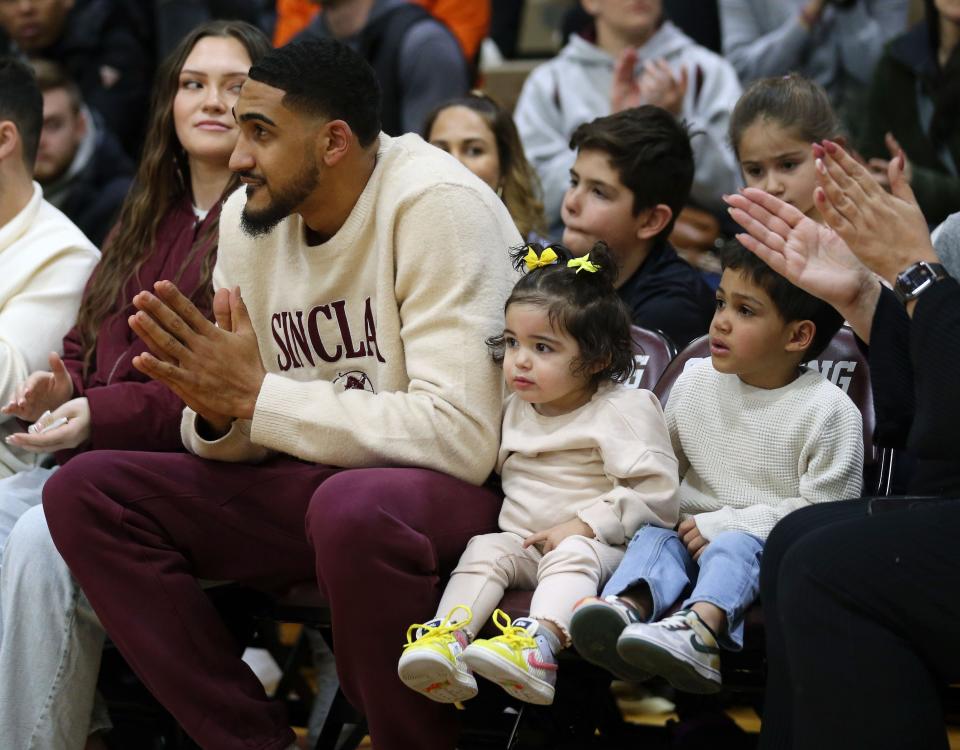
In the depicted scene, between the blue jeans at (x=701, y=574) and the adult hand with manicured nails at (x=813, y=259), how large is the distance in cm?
43

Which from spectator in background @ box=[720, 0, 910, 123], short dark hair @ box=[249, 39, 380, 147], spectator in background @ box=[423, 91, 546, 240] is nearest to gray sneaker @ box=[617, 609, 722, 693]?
short dark hair @ box=[249, 39, 380, 147]

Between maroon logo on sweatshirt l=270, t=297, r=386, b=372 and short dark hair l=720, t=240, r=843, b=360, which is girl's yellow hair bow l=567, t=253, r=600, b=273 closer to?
short dark hair l=720, t=240, r=843, b=360

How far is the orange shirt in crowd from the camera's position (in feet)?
16.5

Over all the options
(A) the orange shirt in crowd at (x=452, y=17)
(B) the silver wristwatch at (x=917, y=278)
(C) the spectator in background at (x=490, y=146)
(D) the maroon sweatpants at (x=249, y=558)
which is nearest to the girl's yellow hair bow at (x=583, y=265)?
(D) the maroon sweatpants at (x=249, y=558)

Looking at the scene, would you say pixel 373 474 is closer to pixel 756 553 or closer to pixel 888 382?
pixel 756 553

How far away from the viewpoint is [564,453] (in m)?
2.65

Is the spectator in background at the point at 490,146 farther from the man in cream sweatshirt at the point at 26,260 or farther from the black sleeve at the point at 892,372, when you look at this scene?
the black sleeve at the point at 892,372

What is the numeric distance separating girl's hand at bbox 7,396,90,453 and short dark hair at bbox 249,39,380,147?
0.79 m

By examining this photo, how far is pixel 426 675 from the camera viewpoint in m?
2.29

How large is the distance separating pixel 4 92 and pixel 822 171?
7.00 feet

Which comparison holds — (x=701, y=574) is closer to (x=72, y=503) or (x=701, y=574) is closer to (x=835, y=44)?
(x=72, y=503)

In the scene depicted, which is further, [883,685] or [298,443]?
[298,443]

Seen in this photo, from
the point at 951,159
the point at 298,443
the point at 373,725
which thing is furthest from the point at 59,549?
the point at 951,159

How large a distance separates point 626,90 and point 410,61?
2.42 ft
